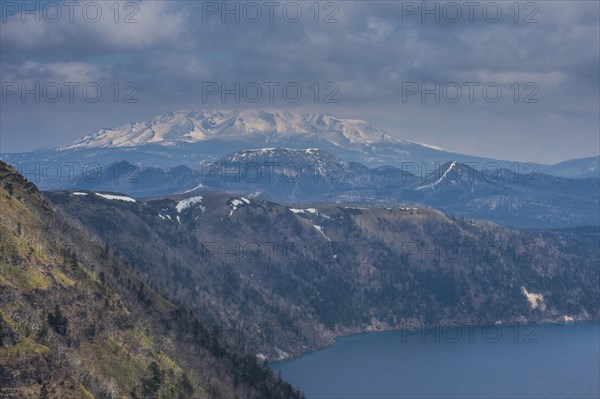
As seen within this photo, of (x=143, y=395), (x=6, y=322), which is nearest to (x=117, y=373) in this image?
(x=143, y=395)

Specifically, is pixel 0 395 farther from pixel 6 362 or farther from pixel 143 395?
pixel 143 395

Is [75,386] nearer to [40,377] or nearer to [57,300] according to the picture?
[40,377]

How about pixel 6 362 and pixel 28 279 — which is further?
pixel 28 279

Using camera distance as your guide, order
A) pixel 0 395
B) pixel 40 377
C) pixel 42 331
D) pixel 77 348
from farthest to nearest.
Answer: pixel 77 348
pixel 42 331
pixel 40 377
pixel 0 395

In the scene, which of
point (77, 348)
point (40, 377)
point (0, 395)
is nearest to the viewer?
point (0, 395)

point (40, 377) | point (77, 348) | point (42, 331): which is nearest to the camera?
point (40, 377)

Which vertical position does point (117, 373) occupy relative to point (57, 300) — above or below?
below

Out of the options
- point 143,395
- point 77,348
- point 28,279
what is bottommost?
point 143,395

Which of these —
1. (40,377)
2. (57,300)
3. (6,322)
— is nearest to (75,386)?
(40,377)

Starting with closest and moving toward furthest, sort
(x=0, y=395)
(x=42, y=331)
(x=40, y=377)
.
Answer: (x=0, y=395) → (x=40, y=377) → (x=42, y=331)
